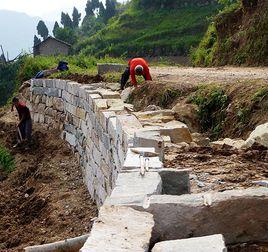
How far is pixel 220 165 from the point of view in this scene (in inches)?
190

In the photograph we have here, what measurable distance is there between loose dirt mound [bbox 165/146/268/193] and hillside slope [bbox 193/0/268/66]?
9952 millimetres

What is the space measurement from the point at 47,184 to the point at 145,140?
5.89 metres

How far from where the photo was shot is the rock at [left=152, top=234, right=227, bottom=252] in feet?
8.53

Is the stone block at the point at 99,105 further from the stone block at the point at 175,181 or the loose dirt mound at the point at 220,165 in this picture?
the stone block at the point at 175,181

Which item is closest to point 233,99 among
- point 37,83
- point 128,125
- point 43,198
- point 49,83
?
point 128,125

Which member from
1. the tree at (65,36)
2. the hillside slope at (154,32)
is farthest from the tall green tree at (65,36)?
the hillside slope at (154,32)

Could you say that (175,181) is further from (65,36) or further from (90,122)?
(65,36)

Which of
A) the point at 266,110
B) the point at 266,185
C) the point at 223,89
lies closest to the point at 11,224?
the point at 223,89

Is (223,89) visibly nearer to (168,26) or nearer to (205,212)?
(205,212)

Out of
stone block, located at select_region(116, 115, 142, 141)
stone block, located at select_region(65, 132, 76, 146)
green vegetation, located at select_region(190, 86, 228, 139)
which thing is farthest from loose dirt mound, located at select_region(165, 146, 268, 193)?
stone block, located at select_region(65, 132, 76, 146)

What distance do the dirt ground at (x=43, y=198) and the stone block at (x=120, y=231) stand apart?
15.2 feet

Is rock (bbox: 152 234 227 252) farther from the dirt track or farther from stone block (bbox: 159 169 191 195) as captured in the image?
the dirt track

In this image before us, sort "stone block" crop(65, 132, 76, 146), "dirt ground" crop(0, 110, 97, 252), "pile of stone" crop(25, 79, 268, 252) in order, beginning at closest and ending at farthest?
"pile of stone" crop(25, 79, 268, 252) → "dirt ground" crop(0, 110, 97, 252) → "stone block" crop(65, 132, 76, 146)

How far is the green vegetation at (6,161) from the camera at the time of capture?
486 inches
